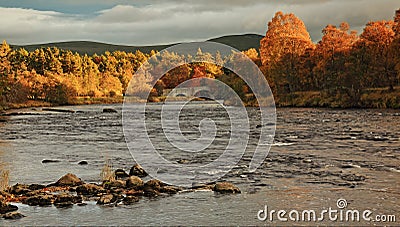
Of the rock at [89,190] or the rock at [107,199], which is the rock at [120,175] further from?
the rock at [107,199]

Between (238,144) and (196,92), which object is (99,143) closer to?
(238,144)

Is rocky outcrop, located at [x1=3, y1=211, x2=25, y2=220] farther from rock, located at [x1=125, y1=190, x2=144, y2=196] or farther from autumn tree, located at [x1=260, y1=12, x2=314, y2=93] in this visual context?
autumn tree, located at [x1=260, y1=12, x2=314, y2=93]

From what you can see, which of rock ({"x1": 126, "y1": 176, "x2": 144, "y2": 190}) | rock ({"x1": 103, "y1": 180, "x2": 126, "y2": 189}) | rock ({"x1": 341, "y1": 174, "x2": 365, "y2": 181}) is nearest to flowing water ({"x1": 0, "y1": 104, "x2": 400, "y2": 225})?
rock ({"x1": 341, "y1": 174, "x2": 365, "y2": 181})

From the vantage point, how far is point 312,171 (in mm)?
22500

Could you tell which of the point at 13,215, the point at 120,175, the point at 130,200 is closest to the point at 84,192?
the point at 130,200

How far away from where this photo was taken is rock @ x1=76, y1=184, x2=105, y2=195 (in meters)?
17.9

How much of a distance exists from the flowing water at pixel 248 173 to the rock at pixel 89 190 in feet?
5.74

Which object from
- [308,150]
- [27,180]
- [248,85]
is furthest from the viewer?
[248,85]

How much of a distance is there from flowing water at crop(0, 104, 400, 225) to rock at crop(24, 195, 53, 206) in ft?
1.29

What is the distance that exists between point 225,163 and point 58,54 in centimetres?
13112

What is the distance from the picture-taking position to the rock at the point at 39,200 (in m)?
16.5

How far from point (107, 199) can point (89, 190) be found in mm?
1500

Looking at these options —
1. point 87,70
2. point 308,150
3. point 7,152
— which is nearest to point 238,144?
point 308,150

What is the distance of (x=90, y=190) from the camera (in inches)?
707
